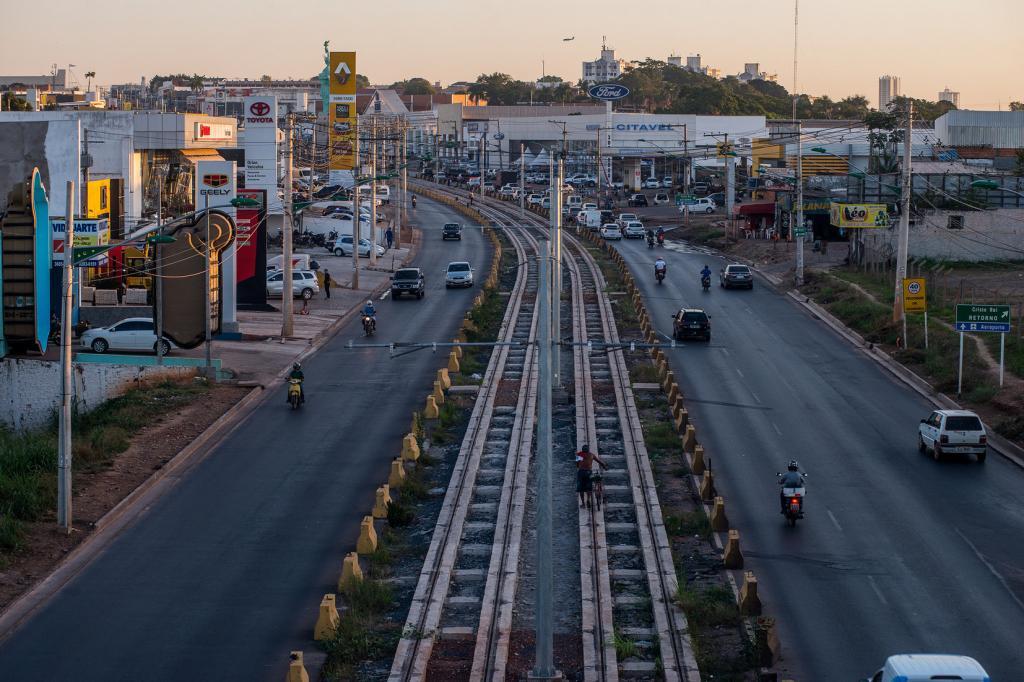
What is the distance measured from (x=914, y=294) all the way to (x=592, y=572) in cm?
2656

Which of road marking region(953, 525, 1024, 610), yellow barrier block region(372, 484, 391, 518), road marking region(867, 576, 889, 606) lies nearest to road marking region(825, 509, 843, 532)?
road marking region(953, 525, 1024, 610)

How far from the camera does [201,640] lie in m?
20.4

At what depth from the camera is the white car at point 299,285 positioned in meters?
62.3

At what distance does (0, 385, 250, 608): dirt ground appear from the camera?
23.8 metres

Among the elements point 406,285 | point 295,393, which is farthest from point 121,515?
point 406,285

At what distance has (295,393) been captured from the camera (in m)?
38.5

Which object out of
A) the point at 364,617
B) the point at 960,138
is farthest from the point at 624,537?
the point at 960,138

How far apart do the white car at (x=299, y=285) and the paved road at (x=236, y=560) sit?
21.1 m

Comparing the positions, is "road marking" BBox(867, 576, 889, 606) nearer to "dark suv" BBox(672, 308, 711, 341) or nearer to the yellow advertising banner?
"dark suv" BBox(672, 308, 711, 341)

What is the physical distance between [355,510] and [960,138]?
311ft

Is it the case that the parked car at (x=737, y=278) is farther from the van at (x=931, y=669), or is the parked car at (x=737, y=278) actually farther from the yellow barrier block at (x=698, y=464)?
the van at (x=931, y=669)

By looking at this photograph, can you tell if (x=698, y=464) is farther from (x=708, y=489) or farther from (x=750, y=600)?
(x=750, y=600)

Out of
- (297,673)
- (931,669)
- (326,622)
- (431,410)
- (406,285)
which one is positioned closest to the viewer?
(931,669)

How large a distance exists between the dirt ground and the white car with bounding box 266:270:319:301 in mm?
21405
